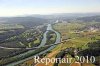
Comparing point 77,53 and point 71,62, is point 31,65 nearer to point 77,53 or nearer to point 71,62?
point 71,62

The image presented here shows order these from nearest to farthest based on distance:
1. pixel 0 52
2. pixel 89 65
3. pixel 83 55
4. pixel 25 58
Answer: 1. pixel 89 65
2. pixel 83 55
3. pixel 25 58
4. pixel 0 52

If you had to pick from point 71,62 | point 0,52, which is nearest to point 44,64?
point 71,62

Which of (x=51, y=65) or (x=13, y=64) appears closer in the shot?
(x=51, y=65)

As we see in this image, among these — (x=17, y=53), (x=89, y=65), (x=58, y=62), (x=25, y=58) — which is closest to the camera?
(x=89, y=65)

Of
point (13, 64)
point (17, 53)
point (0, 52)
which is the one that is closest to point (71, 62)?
point (13, 64)

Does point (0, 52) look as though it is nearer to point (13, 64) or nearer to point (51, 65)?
point (13, 64)

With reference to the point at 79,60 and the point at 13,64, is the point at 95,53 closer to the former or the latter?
the point at 79,60

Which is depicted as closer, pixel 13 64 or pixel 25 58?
pixel 13 64

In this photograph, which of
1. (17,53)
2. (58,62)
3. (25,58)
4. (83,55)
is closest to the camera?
(58,62)

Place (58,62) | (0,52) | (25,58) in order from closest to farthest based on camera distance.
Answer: (58,62), (25,58), (0,52)
